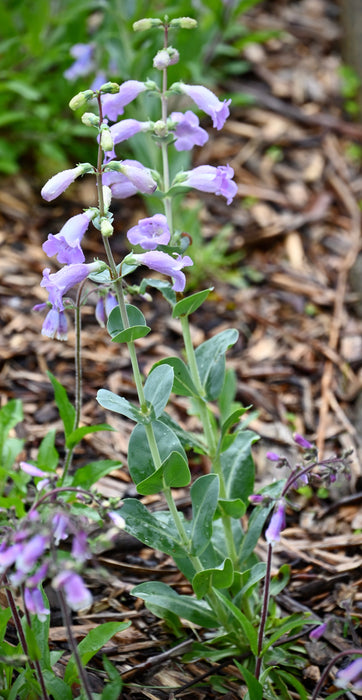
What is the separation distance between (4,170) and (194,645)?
305 centimetres

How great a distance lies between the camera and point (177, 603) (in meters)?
2.21

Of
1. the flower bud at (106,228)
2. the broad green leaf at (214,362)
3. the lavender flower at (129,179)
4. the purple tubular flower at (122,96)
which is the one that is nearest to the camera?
the flower bud at (106,228)

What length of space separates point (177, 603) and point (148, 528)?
0.29m

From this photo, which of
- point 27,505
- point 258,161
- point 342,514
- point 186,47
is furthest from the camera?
point 258,161

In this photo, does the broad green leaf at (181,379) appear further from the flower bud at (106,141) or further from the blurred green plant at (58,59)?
the blurred green plant at (58,59)

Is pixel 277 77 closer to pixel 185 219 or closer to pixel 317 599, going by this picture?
pixel 185 219

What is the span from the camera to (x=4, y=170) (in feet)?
14.1

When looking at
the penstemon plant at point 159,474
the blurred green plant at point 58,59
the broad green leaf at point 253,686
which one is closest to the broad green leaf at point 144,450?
the penstemon plant at point 159,474

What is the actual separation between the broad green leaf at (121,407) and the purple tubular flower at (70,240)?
37 cm

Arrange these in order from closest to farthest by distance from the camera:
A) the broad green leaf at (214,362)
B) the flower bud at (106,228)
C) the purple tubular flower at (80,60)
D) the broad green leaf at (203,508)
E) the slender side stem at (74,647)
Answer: the slender side stem at (74,647), the flower bud at (106,228), the broad green leaf at (203,508), the broad green leaf at (214,362), the purple tubular flower at (80,60)

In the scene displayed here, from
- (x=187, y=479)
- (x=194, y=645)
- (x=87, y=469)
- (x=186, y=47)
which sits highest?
(x=186, y=47)

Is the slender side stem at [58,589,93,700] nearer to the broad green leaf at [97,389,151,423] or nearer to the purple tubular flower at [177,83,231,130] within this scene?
the broad green leaf at [97,389,151,423]

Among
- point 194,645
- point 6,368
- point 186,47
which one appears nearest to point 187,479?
point 194,645

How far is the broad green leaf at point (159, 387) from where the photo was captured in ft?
6.59
